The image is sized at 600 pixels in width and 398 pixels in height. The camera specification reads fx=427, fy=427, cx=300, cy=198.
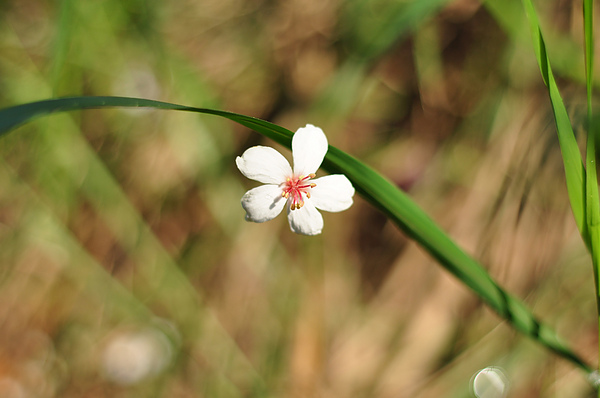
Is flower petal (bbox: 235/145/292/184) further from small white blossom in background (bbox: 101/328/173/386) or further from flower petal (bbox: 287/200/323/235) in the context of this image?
small white blossom in background (bbox: 101/328/173/386)

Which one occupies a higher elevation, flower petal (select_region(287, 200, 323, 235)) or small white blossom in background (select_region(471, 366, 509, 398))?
flower petal (select_region(287, 200, 323, 235))

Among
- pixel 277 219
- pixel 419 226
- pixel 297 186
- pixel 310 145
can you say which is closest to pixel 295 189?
pixel 297 186

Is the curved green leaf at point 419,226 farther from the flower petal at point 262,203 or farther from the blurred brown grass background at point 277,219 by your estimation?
the blurred brown grass background at point 277,219

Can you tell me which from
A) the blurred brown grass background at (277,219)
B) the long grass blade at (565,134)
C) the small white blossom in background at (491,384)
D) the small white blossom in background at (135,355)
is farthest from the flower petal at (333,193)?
the small white blossom in background at (135,355)

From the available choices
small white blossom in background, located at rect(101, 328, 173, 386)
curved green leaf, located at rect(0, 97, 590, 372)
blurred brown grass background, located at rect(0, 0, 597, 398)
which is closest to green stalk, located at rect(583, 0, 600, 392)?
curved green leaf, located at rect(0, 97, 590, 372)

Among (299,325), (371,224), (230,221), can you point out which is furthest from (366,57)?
(299,325)

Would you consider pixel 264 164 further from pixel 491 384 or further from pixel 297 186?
pixel 491 384
